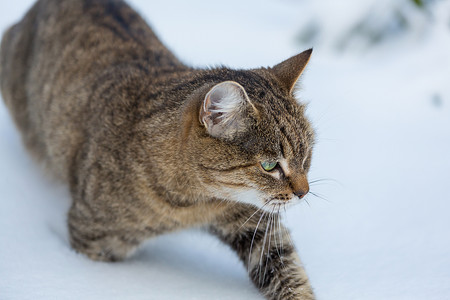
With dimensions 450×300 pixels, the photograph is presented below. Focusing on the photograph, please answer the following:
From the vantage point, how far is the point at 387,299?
6.89 feet

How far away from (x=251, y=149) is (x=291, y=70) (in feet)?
1.59

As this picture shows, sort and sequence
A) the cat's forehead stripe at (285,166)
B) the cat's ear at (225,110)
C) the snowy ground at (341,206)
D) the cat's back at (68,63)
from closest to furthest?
1. the cat's ear at (225,110)
2. the cat's forehead stripe at (285,166)
3. the snowy ground at (341,206)
4. the cat's back at (68,63)

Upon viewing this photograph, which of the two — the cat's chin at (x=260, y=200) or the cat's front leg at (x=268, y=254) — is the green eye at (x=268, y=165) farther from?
the cat's front leg at (x=268, y=254)

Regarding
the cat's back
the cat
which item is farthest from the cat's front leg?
the cat's back

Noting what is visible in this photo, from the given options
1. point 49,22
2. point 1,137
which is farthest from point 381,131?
point 1,137

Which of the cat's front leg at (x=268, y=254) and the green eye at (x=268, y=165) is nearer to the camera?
the green eye at (x=268, y=165)

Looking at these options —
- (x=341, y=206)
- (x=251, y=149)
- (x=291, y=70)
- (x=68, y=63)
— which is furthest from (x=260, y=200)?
(x=68, y=63)

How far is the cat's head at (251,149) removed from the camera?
200 centimetres

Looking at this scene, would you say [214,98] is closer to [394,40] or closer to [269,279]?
[269,279]

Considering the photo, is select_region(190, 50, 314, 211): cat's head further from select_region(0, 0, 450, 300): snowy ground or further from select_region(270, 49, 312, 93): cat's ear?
select_region(0, 0, 450, 300): snowy ground

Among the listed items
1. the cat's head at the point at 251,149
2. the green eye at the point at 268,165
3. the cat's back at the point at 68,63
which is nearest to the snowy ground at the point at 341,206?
the cat's back at the point at 68,63

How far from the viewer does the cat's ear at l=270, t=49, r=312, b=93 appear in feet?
7.41

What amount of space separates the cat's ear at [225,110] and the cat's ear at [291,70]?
1.12 feet

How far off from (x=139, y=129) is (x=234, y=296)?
2.81ft
